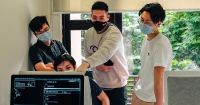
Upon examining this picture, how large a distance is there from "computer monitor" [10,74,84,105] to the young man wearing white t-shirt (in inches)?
33.1

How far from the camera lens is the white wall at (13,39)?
77.2 inches

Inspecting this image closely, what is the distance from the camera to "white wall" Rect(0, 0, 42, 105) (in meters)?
1.96

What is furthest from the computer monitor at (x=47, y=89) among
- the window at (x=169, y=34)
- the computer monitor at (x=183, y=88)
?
the window at (x=169, y=34)

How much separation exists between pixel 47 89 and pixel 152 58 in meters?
1.02

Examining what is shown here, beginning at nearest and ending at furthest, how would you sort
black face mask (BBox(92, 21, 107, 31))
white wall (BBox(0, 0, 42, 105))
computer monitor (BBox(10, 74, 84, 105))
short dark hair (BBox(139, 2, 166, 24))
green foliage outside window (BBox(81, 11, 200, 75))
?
computer monitor (BBox(10, 74, 84, 105))
white wall (BBox(0, 0, 42, 105))
short dark hair (BBox(139, 2, 166, 24))
black face mask (BBox(92, 21, 107, 31))
green foliage outside window (BBox(81, 11, 200, 75))

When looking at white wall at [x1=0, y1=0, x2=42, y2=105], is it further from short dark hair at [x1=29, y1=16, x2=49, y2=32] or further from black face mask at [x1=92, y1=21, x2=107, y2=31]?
black face mask at [x1=92, y1=21, x2=107, y2=31]

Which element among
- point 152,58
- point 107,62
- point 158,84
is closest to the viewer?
point 158,84

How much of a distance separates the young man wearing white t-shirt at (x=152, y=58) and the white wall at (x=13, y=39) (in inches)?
39.6

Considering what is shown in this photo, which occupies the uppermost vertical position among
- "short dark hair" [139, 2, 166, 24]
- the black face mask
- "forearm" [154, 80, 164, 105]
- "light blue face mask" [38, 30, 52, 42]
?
"short dark hair" [139, 2, 166, 24]

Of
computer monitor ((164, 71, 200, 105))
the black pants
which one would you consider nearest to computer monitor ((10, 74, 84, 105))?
computer monitor ((164, 71, 200, 105))

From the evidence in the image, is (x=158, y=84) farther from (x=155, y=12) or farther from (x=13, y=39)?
(x=13, y=39)

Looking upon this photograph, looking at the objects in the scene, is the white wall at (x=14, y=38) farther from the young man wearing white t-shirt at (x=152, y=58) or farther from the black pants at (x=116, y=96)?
the young man wearing white t-shirt at (x=152, y=58)

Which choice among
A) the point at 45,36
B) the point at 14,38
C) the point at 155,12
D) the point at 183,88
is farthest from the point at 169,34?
the point at 183,88

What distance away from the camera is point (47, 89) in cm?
138
